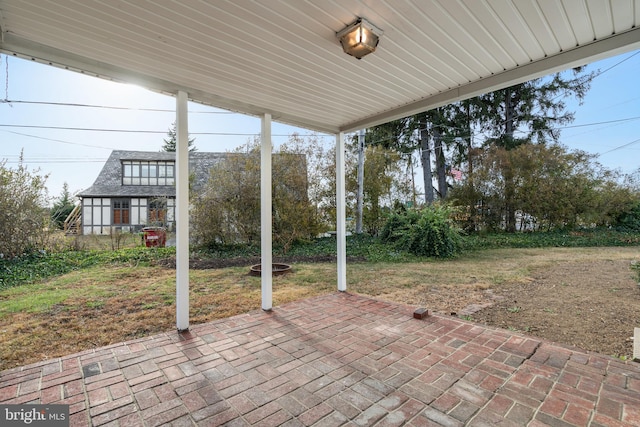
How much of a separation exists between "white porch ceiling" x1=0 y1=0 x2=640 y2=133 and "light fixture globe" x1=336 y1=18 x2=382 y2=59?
4 centimetres

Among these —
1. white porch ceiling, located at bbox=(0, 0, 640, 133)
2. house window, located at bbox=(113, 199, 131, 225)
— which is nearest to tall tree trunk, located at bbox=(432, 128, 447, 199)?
white porch ceiling, located at bbox=(0, 0, 640, 133)

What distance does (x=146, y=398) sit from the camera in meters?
1.87

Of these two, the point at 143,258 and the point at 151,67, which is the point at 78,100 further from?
the point at 151,67

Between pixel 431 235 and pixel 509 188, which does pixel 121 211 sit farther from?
pixel 509 188

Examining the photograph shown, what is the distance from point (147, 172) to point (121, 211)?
2.47 m

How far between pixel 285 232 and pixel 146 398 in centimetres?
614

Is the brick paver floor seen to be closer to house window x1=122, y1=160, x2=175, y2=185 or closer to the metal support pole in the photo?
the metal support pole

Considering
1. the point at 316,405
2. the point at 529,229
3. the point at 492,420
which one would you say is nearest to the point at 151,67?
the point at 316,405

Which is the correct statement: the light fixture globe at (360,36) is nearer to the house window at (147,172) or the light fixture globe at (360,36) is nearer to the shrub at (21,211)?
the shrub at (21,211)

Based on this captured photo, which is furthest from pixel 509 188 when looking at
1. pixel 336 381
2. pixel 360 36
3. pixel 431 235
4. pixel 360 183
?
pixel 336 381

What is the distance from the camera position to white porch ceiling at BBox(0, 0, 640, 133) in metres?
1.73

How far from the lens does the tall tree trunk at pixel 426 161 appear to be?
11.4m

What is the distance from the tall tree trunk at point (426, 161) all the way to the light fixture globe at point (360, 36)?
10.1 metres

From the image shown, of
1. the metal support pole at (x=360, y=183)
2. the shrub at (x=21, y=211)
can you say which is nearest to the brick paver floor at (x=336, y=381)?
the shrub at (x=21, y=211)
